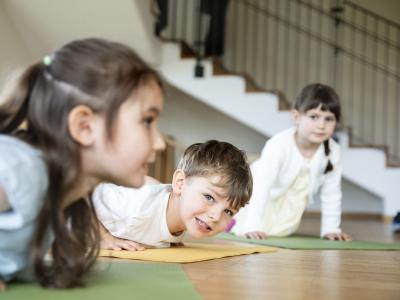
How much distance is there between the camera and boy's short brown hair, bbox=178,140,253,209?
5.90ft

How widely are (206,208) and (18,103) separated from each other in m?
0.82

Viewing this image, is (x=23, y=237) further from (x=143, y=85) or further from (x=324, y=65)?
(x=324, y=65)

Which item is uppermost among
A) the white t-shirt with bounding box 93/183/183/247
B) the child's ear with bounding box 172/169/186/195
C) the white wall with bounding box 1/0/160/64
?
the white wall with bounding box 1/0/160/64

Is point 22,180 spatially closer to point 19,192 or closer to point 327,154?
point 19,192

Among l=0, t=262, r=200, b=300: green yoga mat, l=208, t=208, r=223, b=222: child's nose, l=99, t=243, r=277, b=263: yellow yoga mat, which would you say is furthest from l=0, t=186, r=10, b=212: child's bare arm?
l=208, t=208, r=223, b=222: child's nose

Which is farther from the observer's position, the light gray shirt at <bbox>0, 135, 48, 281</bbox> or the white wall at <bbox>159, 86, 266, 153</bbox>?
the white wall at <bbox>159, 86, 266, 153</bbox>

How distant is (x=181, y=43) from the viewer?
5.41 metres

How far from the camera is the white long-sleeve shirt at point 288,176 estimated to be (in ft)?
9.43

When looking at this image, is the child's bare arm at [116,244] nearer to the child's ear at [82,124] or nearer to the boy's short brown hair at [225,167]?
the boy's short brown hair at [225,167]

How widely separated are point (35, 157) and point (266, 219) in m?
2.16

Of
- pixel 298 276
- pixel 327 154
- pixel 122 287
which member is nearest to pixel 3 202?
pixel 122 287

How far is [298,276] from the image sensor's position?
1.45 metres

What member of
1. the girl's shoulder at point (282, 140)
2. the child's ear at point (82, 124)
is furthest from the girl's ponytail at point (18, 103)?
the girl's shoulder at point (282, 140)

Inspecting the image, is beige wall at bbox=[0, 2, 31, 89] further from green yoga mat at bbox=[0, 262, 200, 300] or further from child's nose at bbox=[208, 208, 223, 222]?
green yoga mat at bbox=[0, 262, 200, 300]
